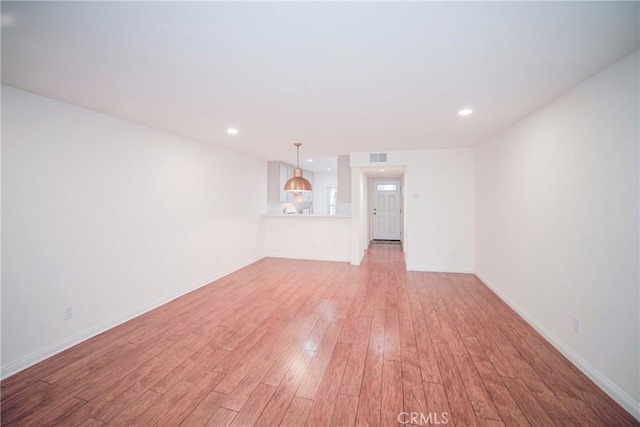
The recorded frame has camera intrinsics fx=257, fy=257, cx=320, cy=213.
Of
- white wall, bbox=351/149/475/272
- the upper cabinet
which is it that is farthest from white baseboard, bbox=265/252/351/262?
white wall, bbox=351/149/475/272

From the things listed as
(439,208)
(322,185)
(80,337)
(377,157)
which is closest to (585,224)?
(439,208)

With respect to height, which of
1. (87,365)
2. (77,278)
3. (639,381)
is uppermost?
(77,278)

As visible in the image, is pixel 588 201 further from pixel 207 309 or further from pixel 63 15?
pixel 207 309

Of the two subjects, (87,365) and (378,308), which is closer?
(87,365)

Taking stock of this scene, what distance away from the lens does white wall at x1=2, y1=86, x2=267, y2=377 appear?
222 centimetres

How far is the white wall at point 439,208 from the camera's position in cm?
504

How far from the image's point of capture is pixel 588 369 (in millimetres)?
2092

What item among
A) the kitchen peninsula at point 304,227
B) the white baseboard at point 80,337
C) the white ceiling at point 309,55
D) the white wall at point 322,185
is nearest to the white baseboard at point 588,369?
the white ceiling at point 309,55

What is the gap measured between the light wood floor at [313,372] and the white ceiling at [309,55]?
2.44 meters

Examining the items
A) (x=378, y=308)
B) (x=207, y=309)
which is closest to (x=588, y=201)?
(x=378, y=308)

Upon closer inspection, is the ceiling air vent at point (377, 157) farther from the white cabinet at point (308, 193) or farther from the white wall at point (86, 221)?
the white cabinet at point (308, 193)

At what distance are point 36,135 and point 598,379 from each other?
203 inches

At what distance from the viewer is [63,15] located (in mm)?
1399

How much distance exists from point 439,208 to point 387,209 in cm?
414
